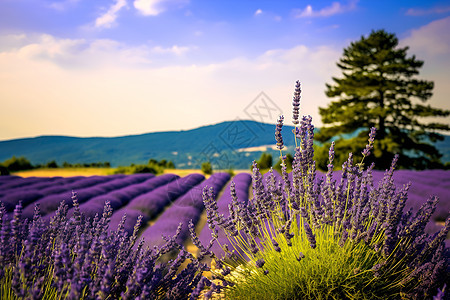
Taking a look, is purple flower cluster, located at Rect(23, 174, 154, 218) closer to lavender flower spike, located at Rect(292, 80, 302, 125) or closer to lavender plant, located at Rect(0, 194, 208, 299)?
lavender plant, located at Rect(0, 194, 208, 299)

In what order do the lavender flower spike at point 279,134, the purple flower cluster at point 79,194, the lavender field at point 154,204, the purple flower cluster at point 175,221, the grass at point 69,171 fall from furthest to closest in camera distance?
the grass at point 69,171, the purple flower cluster at point 79,194, the lavender field at point 154,204, the purple flower cluster at point 175,221, the lavender flower spike at point 279,134

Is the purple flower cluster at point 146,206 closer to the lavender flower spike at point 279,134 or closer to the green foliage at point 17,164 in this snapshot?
the lavender flower spike at point 279,134

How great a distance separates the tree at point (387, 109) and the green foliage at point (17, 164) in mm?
16533

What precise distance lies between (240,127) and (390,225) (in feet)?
8.75

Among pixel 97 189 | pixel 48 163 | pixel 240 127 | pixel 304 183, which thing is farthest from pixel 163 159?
pixel 304 183

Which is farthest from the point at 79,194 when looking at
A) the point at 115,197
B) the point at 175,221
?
the point at 175,221

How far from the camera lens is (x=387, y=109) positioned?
1727cm

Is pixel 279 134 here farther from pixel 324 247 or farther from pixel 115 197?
pixel 115 197

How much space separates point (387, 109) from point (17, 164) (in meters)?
20.5

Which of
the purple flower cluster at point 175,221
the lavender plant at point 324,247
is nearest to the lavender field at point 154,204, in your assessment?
the purple flower cluster at point 175,221

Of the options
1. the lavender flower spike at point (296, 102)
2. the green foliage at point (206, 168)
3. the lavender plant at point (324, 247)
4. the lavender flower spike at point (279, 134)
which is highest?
the lavender flower spike at point (296, 102)

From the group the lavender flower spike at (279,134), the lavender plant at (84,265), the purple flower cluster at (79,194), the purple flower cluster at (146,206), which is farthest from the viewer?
the purple flower cluster at (79,194)

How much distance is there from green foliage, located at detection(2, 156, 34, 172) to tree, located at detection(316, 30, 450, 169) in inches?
651

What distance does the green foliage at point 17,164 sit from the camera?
18.9 meters
